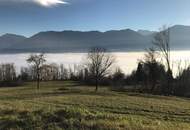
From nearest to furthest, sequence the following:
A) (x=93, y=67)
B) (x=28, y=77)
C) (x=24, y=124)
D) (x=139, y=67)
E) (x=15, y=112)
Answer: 1. (x=24, y=124)
2. (x=15, y=112)
3. (x=93, y=67)
4. (x=139, y=67)
5. (x=28, y=77)

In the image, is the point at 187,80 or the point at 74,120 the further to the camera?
the point at 187,80

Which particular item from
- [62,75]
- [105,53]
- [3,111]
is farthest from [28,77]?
[3,111]

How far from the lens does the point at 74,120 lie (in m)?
12.6

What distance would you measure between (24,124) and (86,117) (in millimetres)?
2507

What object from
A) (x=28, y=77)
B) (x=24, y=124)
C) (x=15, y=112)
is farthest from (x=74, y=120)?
(x=28, y=77)

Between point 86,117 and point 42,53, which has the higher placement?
point 42,53

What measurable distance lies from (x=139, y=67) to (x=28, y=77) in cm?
5617

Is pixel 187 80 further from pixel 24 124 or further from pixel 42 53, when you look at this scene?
pixel 24 124

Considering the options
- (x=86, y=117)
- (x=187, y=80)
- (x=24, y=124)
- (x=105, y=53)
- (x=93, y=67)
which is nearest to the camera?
(x=24, y=124)

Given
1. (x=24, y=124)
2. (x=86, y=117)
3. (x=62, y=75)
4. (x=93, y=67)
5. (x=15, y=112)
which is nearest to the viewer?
(x=24, y=124)

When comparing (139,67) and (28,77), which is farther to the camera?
(28,77)

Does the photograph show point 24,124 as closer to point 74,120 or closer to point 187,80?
point 74,120

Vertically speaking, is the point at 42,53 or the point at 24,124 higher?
the point at 42,53

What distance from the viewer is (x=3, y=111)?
17.0m
